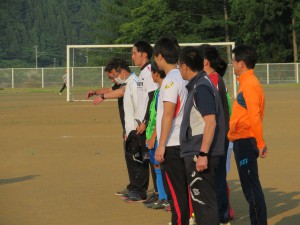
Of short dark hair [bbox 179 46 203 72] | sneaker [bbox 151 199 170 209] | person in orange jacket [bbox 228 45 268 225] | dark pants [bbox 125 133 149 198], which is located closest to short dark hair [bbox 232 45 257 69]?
person in orange jacket [bbox 228 45 268 225]

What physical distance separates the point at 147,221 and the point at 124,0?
81190mm

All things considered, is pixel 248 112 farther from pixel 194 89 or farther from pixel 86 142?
pixel 86 142

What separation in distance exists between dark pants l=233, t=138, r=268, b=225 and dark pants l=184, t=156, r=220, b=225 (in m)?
0.69

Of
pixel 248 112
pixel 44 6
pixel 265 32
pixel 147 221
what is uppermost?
pixel 44 6

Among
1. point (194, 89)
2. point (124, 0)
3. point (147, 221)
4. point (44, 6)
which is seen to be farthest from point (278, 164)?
point (44, 6)

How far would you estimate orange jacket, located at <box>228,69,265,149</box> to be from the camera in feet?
23.1

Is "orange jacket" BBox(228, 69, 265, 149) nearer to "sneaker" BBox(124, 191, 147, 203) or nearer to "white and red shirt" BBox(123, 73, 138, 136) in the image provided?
"white and red shirt" BBox(123, 73, 138, 136)

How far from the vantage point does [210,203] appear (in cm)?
654

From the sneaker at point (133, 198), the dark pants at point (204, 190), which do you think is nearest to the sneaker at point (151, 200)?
the sneaker at point (133, 198)

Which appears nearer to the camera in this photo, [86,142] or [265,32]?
[86,142]

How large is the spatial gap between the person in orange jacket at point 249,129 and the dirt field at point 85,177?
1111 millimetres

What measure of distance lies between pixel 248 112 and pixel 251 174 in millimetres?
563

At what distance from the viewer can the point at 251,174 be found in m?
7.15

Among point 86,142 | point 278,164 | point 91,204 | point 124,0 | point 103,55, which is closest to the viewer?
point 91,204
